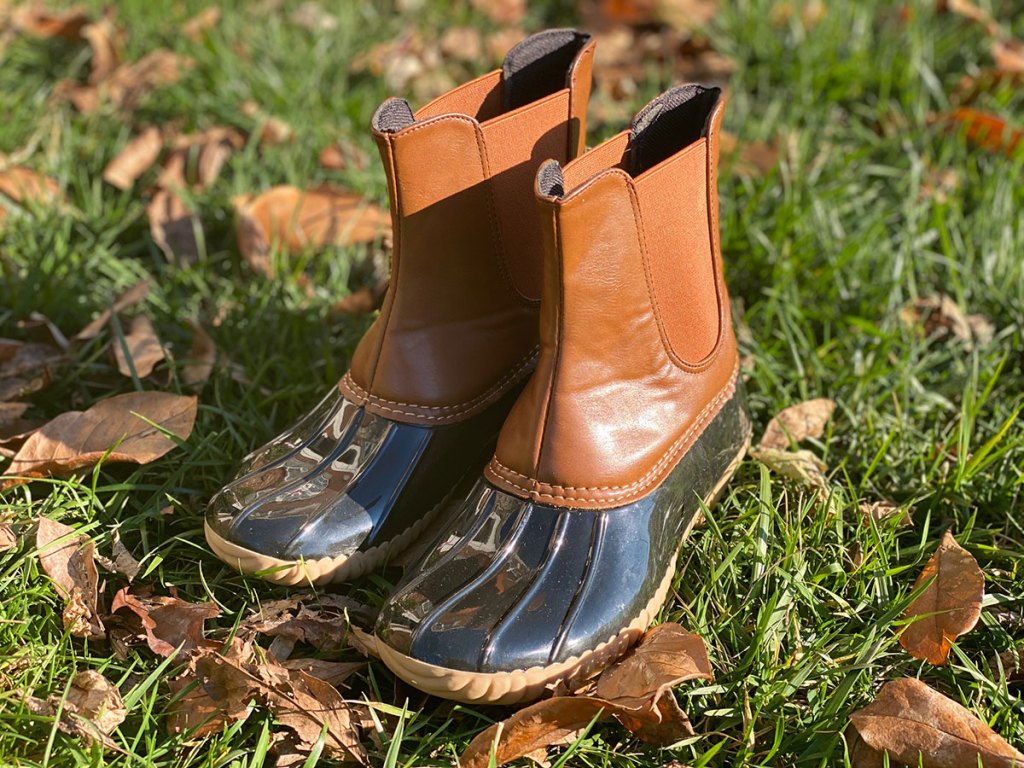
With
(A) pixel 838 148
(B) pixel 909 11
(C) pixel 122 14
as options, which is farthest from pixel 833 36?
(C) pixel 122 14

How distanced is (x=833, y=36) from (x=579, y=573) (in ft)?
6.94

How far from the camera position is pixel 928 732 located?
134 centimetres

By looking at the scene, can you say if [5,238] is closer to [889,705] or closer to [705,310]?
[705,310]

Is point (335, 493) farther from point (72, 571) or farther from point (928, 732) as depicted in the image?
point (928, 732)

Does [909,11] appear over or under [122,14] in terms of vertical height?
under

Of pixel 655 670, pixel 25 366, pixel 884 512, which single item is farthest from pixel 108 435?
pixel 884 512

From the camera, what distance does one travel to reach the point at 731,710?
1417mm

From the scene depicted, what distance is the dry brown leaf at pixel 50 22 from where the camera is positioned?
10.3ft

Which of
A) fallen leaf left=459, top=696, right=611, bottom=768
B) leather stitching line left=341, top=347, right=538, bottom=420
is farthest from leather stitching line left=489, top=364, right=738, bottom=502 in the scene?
fallen leaf left=459, top=696, right=611, bottom=768

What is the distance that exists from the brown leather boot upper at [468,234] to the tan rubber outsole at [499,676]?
0.39 m

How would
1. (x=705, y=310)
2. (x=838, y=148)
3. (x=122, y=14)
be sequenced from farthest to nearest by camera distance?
(x=122, y=14)
(x=838, y=148)
(x=705, y=310)

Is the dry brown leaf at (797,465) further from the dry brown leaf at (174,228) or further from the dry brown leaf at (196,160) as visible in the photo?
the dry brown leaf at (196,160)

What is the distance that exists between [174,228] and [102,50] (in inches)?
33.9

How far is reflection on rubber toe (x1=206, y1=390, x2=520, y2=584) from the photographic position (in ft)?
5.01
